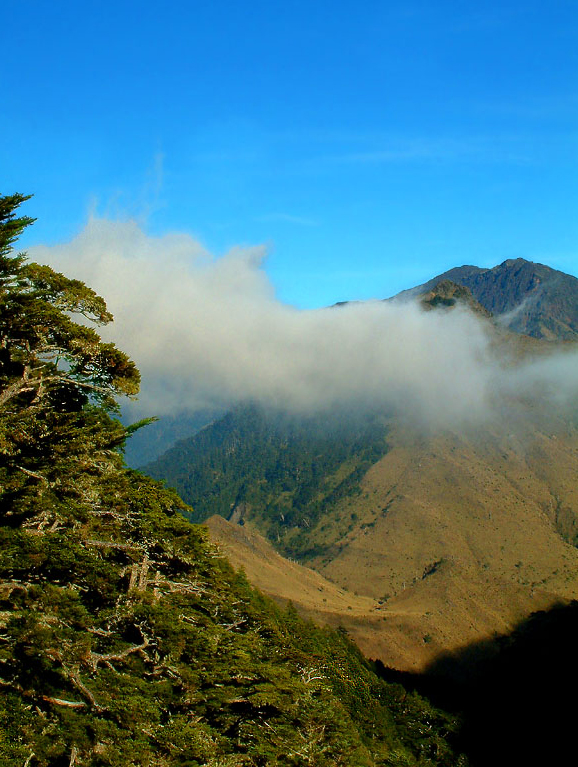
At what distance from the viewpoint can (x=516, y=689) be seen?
91.5m

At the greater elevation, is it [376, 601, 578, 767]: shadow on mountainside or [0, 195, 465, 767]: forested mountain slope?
[0, 195, 465, 767]: forested mountain slope

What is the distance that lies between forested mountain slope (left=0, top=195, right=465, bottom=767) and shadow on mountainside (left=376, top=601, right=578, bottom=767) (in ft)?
188

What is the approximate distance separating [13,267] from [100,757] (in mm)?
13693

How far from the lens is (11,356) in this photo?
52.0ft

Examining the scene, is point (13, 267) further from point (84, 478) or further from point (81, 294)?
point (84, 478)

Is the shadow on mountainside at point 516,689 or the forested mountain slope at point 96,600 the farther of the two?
the shadow on mountainside at point 516,689

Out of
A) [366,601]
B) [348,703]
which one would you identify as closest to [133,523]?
[348,703]

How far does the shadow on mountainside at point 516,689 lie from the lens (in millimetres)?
68400

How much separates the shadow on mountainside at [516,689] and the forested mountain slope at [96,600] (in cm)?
5720

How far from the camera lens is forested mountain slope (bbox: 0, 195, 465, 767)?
1326cm

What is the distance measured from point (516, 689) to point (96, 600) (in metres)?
97.9

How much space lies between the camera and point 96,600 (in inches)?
658

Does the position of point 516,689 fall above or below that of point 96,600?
below

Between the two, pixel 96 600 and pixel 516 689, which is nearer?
pixel 96 600
